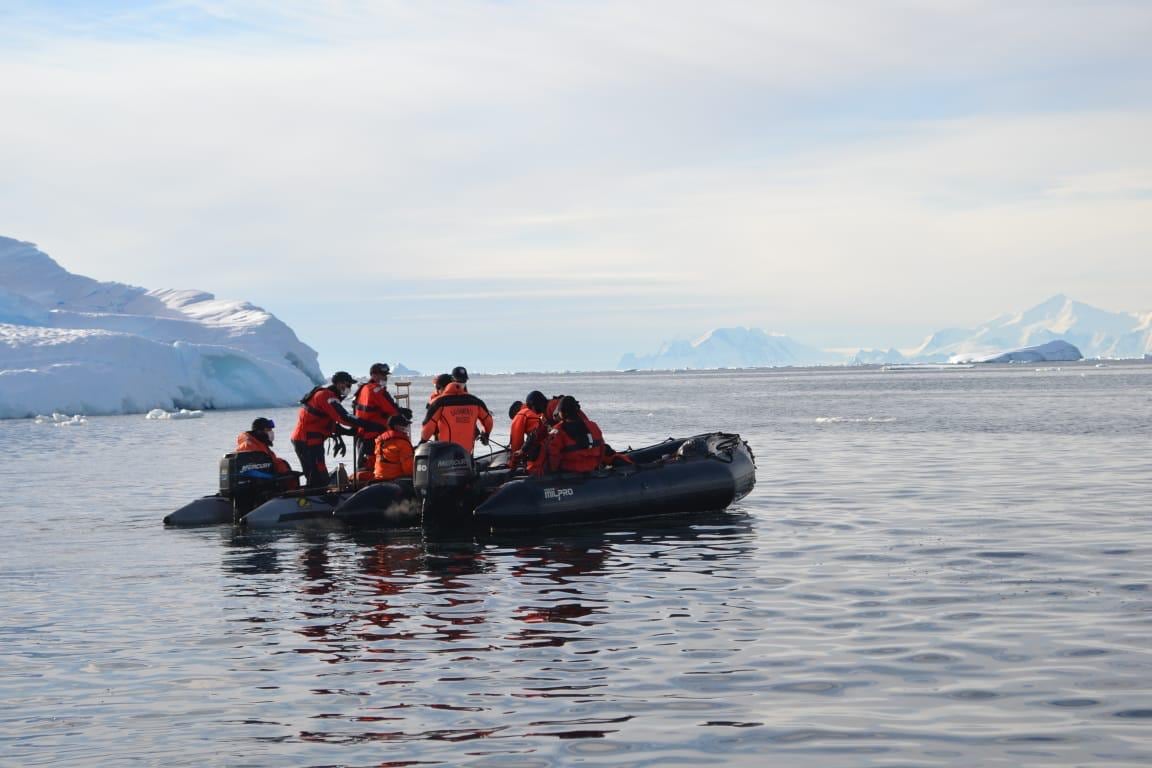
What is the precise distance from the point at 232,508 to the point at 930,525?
9495 millimetres

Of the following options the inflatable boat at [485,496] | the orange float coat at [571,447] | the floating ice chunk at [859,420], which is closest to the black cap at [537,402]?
the orange float coat at [571,447]

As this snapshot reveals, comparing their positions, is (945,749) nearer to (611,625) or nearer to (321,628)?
(611,625)

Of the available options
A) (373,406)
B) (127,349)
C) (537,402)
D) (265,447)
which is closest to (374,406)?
(373,406)

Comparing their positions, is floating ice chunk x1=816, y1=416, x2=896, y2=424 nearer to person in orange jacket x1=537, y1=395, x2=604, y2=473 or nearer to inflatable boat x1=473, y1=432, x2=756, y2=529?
inflatable boat x1=473, y1=432, x2=756, y2=529

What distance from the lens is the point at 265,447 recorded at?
59.1 feet

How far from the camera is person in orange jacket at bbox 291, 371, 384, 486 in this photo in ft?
56.4

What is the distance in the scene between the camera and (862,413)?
52.3m

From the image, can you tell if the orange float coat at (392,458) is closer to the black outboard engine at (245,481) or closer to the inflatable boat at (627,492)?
the inflatable boat at (627,492)

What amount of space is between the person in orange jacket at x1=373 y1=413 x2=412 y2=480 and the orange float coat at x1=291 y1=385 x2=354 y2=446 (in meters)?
0.54

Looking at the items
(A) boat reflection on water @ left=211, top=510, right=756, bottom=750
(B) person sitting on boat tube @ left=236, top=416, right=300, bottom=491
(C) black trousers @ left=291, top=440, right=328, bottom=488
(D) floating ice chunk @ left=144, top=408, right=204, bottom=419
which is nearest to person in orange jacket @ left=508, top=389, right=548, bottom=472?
(A) boat reflection on water @ left=211, top=510, right=756, bottom=750

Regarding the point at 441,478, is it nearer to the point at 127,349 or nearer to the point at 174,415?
the point at 174,415

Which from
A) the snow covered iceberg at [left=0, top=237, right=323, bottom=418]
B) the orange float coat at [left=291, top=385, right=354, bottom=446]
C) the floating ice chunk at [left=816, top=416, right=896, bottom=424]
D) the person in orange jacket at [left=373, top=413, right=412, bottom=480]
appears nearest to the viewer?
the person in orange jacket at [left=373, top=413, right=412, bottom=480]

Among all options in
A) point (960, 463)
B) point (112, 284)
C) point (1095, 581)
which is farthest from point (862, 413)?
point (112, 284)

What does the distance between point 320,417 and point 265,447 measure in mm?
1176
